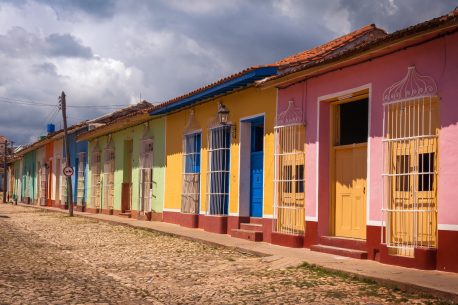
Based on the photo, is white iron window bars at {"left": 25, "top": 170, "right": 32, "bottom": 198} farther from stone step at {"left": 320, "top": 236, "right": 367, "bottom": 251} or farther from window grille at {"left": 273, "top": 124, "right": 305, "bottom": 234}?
stone step at {"left": 320, "top": 236, "right": 367, "bottom": 251}

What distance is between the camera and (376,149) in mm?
9250

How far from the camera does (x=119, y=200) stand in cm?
2284

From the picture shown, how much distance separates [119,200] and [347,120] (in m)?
13.8

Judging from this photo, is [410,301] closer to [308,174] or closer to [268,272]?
[268,272]

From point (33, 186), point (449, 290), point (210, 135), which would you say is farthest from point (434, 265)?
point (33, 186)

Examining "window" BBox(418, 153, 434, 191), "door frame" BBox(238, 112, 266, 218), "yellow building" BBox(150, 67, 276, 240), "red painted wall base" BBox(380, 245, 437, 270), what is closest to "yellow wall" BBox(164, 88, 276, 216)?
"yellow building" BBox(150, 67, 276, 240)

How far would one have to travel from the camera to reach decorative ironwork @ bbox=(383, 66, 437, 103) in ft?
26.8

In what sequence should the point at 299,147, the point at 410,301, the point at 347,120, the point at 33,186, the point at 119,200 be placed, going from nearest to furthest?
the point at 410,301
the point at 347,120
the point at 299,147
the point at 119,200
the point at 33,186

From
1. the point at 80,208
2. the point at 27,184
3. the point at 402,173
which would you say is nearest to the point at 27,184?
the point at 27,184

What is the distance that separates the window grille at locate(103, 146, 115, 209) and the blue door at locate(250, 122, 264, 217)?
11.2 meters

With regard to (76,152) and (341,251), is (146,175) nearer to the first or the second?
(76,152)

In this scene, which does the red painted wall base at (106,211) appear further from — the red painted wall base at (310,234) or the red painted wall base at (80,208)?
the red painted wall base at (310,234)

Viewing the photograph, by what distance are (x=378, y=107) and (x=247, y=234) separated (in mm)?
4679

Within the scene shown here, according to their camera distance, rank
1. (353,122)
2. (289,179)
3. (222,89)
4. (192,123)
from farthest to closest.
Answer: (192,123)
(222,89)
(289,179)
(353,122)
